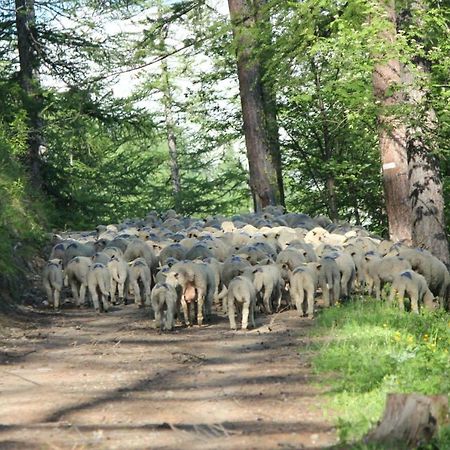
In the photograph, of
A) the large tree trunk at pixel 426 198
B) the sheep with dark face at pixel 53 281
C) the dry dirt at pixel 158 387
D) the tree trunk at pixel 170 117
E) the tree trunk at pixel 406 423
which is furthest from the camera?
the tree trunk at pixel 170 117

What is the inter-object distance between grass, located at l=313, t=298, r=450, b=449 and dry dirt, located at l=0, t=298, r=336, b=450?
0.24 m

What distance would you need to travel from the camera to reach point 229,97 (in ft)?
129

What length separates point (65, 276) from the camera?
17484 mm

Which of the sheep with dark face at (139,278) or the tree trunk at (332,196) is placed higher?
the tree trunk at (332,196)

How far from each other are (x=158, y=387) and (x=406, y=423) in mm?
3677

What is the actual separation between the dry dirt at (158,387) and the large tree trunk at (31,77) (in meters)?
13.1

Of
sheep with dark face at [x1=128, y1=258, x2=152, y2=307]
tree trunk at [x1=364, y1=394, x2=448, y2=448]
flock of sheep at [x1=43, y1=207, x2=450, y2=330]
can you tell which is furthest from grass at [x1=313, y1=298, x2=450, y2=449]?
sheep with dark face at [x1=128, y1=258, x2=152, y2=307]

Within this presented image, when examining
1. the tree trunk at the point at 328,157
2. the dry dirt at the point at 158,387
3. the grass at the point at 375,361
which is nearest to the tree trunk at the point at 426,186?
the grass at the point at 375,361

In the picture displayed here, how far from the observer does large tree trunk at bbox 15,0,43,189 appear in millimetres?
27078

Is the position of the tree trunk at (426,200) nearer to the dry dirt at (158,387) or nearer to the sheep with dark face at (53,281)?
the dry dirt at (158,387)

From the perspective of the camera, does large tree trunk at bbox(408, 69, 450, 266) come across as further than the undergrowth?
Yes

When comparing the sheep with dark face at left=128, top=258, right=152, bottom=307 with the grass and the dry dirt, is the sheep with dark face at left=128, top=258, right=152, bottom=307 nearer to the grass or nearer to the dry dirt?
the dry dirt

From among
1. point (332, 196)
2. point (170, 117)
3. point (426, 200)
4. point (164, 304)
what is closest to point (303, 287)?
point (164, 304)

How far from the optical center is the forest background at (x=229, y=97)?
16141 millimetres
